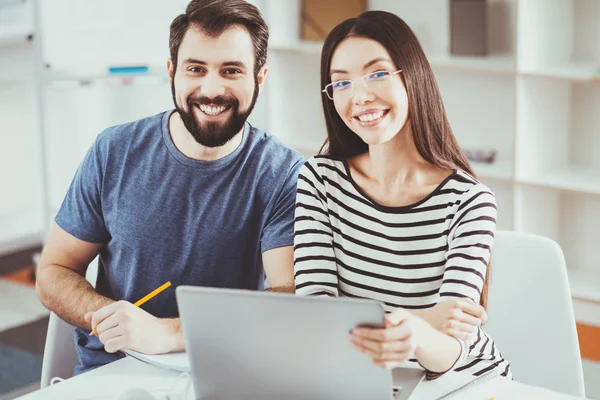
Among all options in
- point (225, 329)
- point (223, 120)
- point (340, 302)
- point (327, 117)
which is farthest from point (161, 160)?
point (340, 302)

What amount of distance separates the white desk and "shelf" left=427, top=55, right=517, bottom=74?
1.96 m

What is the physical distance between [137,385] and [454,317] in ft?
1.70

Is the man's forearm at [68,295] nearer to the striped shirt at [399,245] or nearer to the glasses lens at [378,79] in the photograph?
the striped shirt at [399,245]

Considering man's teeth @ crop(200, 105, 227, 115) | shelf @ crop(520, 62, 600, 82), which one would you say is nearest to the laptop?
man's teeth @ crop(200, 105, 227, 115)

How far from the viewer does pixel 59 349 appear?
1.91m

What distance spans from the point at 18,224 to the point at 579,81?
2.65 metres

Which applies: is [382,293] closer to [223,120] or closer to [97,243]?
[223,120]

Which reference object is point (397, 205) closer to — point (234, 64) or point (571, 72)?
point (234, 64)

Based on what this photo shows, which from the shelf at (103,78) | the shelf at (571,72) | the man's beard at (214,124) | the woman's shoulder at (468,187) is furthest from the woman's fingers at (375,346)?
the shelf at (103,78)

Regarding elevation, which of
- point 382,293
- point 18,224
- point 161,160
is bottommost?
point 18,224

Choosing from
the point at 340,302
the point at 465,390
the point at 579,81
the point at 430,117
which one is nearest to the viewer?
the point at 340,302

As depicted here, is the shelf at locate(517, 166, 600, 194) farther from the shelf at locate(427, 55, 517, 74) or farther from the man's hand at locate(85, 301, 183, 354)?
the man's hand at locate(85, 301, 183, 354)

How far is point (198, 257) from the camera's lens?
184cm

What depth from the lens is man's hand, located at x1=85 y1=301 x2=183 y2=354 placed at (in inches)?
63.7
